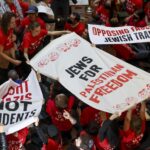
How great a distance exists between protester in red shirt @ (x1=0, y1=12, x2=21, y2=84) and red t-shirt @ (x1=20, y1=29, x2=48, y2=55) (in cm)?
16

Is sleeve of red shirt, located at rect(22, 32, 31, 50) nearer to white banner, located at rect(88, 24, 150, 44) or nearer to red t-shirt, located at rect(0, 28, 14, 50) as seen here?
red t-shirt, located at rect(0, 28, 14, 50)

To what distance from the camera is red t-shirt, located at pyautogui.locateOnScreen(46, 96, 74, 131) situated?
7355 millimetres

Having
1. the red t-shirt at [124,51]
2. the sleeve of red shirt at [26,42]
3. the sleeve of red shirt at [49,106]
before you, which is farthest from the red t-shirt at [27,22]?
the sleeve of red shirt at [49,106]

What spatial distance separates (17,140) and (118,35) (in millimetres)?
2487

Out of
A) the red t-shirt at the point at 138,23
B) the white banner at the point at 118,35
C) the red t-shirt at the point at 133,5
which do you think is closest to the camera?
the white banner at the point at 118,35

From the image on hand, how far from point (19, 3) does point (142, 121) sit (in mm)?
3310

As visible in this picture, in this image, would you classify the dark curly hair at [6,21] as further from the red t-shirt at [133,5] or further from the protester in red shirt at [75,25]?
the red t-shirt at [133,5]

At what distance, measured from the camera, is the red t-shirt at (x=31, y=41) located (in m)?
8.17

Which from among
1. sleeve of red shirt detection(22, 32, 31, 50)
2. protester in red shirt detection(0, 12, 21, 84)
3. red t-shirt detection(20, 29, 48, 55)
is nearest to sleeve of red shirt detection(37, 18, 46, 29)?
red t-shirt detection(20, 29, 48, 55)

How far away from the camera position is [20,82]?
23.2 feet

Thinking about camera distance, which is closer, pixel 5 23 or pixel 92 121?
pixel 92 121

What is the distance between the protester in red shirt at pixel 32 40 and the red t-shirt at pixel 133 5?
7.13 ft

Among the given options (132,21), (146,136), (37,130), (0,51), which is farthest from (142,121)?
(132,21)

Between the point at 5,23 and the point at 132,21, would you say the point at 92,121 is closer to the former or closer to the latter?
the point at 5,23
